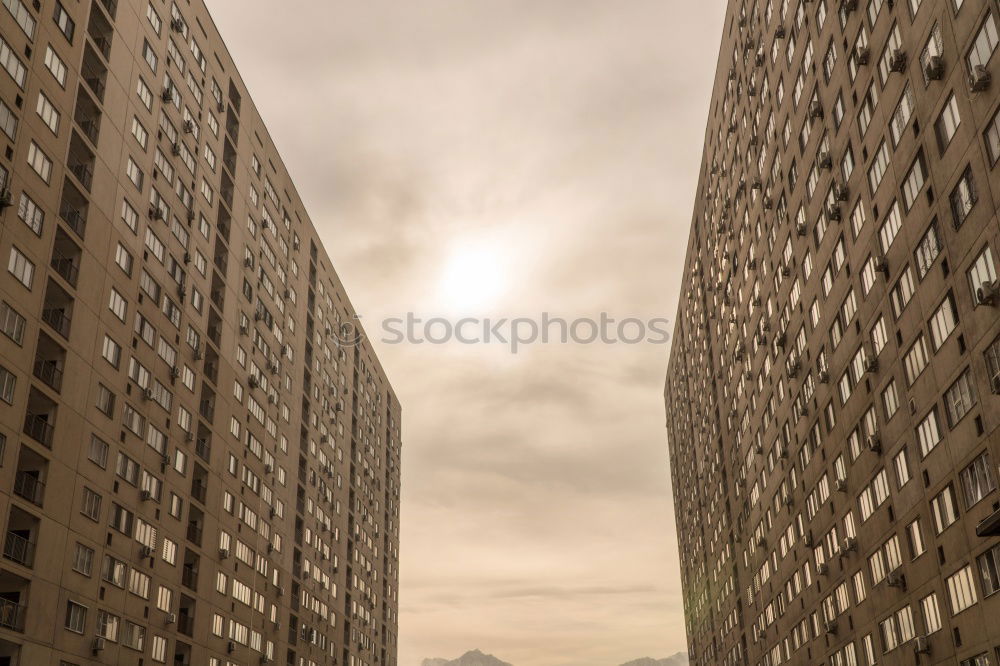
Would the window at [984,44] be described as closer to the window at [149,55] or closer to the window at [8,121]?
the window at [8,121]

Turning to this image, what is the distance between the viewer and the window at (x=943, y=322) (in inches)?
1540

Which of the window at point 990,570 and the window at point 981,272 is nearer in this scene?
the window at point 981,272

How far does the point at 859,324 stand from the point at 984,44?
63.8 feet

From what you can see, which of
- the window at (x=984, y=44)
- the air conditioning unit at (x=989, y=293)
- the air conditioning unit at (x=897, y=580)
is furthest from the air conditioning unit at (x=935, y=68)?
the air conditioning unit at (x=897, y=580)

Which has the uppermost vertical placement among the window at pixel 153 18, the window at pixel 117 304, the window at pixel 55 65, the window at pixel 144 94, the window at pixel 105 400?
the window at pixel 153 18

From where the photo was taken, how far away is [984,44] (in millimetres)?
34906

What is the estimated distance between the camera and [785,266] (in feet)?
215

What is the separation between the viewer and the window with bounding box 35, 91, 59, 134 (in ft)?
160

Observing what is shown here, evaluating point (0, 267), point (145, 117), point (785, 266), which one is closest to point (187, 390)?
point (145, 117)

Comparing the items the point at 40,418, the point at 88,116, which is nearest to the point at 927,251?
the point at 40,418

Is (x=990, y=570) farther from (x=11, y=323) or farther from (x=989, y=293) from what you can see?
(x=11, y=323)

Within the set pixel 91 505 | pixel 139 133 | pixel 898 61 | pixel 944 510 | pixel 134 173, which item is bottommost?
pixel 944 510

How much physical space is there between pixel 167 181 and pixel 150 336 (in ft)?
38.0

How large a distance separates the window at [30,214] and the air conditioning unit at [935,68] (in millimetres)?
41399
